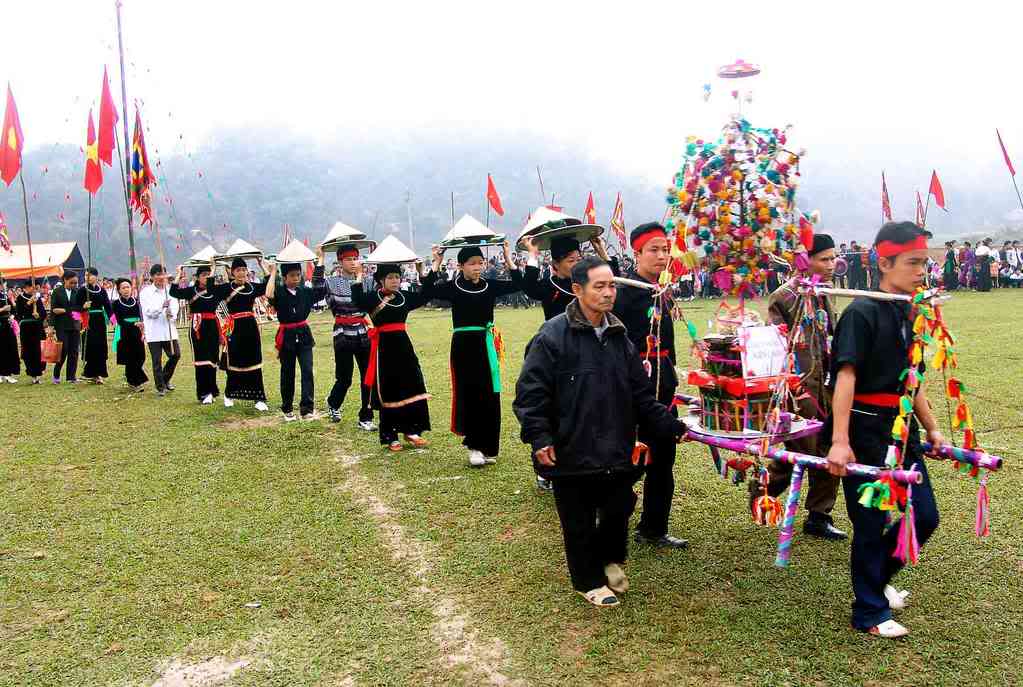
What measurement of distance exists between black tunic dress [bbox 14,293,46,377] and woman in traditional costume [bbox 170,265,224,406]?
4.58m

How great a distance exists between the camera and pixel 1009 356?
1050 centimetres

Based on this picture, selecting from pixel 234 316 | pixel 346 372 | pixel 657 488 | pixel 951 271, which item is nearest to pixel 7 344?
pixel 234 316

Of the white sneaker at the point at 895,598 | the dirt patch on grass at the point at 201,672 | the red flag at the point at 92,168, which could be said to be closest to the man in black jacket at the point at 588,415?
the white sneaker at the point at 895,598

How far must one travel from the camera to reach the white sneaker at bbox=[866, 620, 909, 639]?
3498 millimetres

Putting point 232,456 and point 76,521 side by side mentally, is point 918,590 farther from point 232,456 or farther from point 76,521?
point 232,456

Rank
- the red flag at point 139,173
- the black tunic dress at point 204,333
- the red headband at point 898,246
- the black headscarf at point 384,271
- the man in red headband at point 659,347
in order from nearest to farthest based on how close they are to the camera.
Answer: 1. the red headband at point 898,246
2. the man in red headband at point 659,347
3. the black headscarf at point 384,271
4. the black tunic dress at point 204,333
5. the red flag at point 139,173

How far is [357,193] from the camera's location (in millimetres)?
92312

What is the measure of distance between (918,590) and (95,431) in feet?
26.9

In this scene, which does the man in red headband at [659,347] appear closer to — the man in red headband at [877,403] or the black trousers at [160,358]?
A: the man in red headband at [877,403]

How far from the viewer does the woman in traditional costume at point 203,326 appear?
10.2 m

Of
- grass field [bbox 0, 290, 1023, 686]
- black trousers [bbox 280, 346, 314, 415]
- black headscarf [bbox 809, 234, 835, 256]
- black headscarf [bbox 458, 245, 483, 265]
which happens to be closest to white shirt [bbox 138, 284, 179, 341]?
black trousers [bbox 280, 346, 314, 415]

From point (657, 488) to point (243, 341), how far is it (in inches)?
264

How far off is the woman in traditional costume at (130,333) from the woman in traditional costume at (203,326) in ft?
5.36

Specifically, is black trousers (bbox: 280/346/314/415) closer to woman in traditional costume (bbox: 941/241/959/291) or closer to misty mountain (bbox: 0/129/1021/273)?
woman in traditional costume (bbox: 941/241/959/291)
